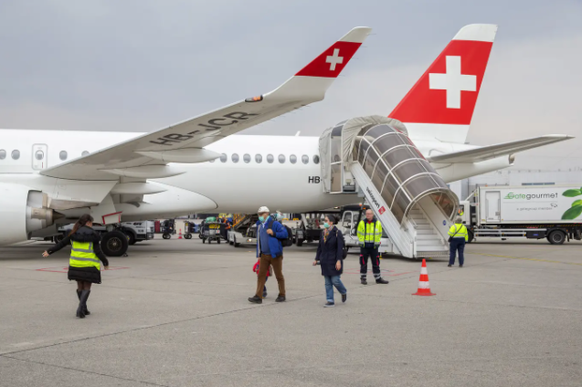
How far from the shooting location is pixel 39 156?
16.6 m

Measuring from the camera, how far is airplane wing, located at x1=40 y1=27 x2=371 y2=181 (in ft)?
35.0

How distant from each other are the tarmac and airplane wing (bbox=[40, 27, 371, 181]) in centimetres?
350

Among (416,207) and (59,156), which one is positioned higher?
(59,156)

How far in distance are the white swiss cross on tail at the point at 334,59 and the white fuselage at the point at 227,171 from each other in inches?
323

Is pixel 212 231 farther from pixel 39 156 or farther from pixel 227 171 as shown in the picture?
pixel 39 156

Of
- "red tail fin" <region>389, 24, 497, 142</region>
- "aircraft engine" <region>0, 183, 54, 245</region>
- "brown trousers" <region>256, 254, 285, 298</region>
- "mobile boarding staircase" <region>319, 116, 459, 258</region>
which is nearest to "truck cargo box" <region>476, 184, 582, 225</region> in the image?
"red tail fin" <region>389, 24, 497, 142</region>

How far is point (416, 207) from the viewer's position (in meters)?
17.4

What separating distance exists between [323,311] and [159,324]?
245 centimetres

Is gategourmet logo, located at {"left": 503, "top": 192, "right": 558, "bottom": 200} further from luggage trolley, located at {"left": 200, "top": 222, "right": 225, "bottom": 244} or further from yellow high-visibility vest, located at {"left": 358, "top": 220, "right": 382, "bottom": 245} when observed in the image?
yellow high-visibility vest, located at {"left": 358, "top": 220, "right": 382, "bottom": 245}

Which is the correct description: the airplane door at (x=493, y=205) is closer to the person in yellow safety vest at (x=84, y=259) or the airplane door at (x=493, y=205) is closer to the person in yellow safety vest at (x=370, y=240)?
the person in yellow safety vest at (x=370, y=240)

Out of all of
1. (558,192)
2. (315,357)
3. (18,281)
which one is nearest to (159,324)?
(315,357)

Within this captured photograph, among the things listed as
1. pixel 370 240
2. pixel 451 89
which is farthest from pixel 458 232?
pixel 451 89

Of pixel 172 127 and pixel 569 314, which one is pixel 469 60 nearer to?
pixel 172 127

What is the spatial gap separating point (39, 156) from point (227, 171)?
18.9 feet
